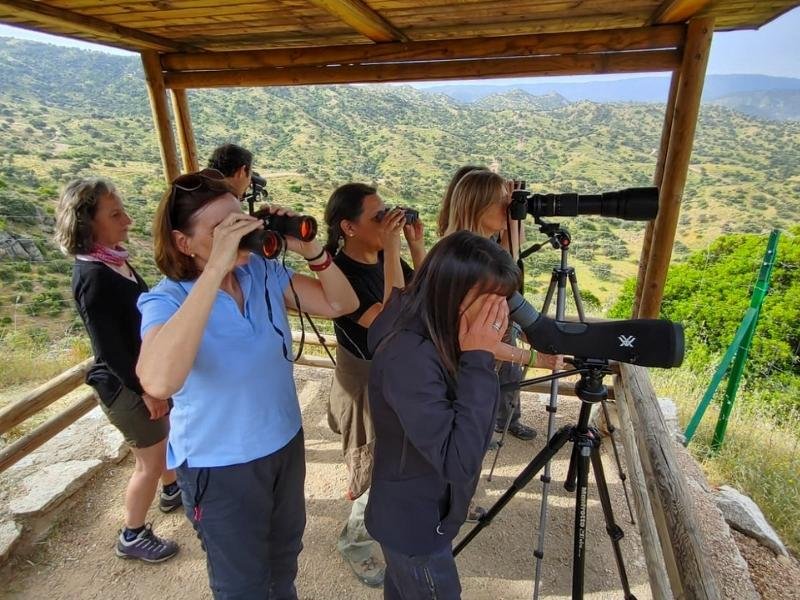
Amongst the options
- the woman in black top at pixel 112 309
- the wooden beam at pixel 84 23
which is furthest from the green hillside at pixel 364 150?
the woman in black top at pixel 112 309

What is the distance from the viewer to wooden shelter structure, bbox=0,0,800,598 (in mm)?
2178

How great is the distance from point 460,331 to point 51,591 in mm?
2158

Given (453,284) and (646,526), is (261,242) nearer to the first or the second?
(453,284)

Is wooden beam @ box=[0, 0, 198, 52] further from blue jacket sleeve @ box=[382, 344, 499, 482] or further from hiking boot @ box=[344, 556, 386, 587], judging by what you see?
hiking boot @ box=[344, 556, 386, 587]

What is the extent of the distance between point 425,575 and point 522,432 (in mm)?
1963

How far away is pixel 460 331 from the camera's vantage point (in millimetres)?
1047

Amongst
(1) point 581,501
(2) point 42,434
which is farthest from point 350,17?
(2) point 42,434

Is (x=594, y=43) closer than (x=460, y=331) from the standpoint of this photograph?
No

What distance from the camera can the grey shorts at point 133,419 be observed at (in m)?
1.84

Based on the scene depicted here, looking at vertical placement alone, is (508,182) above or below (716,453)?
above

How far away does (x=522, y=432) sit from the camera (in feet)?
9.78

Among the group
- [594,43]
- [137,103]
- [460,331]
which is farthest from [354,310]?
[137,103]

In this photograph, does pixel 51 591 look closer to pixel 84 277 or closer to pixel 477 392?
pixel 84 277

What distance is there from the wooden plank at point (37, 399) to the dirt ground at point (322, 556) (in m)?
0.50
